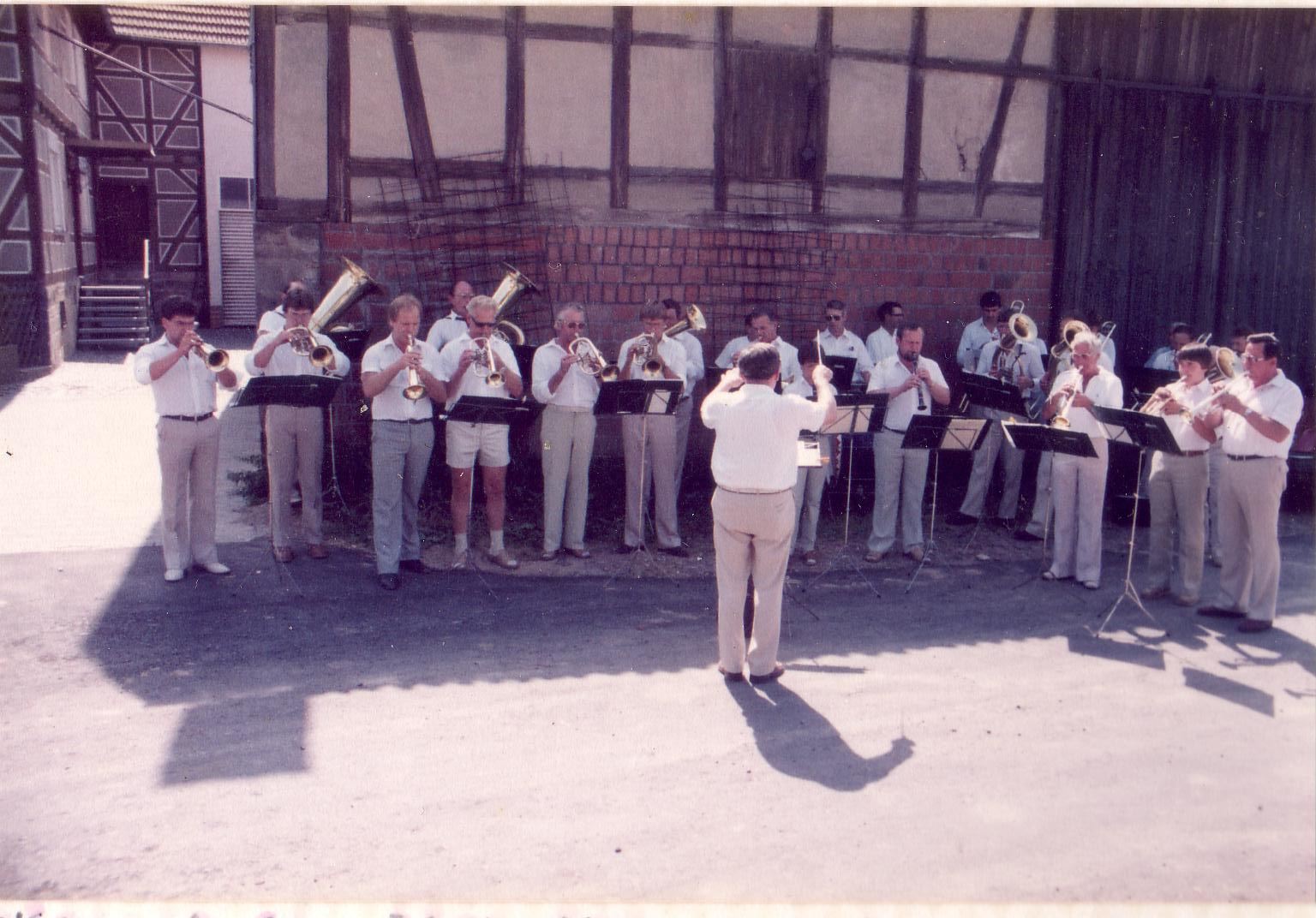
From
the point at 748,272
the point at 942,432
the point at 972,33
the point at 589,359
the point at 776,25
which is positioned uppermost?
the point at 972,33

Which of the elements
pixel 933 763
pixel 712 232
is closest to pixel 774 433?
pixel 933 763

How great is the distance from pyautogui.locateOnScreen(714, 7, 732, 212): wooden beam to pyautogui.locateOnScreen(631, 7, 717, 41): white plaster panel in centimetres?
9

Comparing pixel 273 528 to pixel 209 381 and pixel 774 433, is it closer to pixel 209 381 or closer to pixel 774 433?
→ pixel 209 381

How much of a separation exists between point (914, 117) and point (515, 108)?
4.08m

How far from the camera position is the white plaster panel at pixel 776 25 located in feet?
34.7

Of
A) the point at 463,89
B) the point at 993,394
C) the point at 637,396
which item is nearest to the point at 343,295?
the point at 463,89

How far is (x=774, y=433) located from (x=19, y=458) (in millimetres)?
9189

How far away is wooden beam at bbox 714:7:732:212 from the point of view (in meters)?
10.5

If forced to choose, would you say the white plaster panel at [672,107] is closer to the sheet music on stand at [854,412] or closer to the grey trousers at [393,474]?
the sheet music on stand at [854,412]

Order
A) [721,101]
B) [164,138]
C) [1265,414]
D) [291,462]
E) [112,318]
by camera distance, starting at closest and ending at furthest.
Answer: [1265,414] < [291,462] < [721,101] < [112,318] < [164,138]

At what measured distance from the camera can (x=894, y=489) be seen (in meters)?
9.42

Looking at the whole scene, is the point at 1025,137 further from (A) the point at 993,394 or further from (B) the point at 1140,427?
(B) the point at 1140,427

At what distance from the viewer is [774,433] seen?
6.12m

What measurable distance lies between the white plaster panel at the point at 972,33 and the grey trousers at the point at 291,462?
718 centimetres
